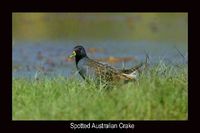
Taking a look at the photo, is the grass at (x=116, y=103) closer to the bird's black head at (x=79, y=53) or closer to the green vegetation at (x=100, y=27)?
the bird's black head at (x=79, y=53)

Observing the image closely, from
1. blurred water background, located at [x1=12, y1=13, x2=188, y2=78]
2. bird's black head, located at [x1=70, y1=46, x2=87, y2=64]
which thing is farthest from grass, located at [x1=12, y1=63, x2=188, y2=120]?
blurred water background, located at [x1=12, y1=13, x2=188, y2=78]

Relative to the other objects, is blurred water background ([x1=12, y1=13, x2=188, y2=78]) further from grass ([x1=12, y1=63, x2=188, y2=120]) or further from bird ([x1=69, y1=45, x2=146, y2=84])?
grass ([x1=12, y1=63, x2=188, y2=120])

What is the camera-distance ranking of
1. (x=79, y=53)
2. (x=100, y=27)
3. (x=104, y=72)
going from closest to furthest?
1. (x=104, y=72)
2. (x=79, y=53)
3. (x=100, y=27)

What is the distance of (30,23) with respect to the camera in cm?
2097

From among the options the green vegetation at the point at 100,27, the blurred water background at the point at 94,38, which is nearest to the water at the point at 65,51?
the blurred water background at the point at 94,38

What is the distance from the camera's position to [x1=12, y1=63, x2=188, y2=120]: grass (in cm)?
724

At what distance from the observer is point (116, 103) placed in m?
7.25

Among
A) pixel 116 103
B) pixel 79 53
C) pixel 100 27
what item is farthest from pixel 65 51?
pixel 116 103

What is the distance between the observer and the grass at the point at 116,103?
23.8 feet

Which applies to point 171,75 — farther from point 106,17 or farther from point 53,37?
point 106,17

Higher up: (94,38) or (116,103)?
(94,38)

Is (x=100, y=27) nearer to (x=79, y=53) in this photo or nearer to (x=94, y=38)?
(x=94, y=38)

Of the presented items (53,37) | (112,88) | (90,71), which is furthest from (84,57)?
(53,37)
